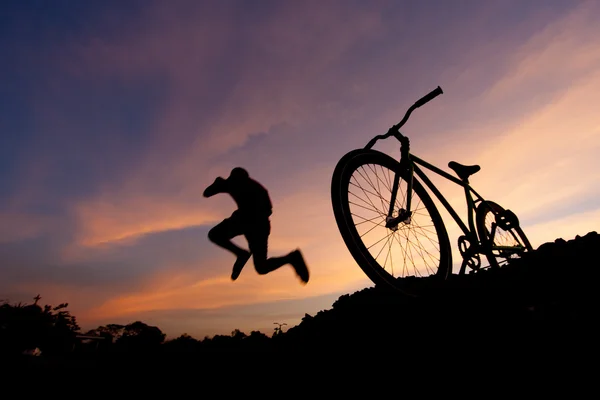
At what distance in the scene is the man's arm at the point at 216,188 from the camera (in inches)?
179

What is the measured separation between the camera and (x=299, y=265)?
486 centimetres

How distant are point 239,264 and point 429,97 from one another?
10.3ft

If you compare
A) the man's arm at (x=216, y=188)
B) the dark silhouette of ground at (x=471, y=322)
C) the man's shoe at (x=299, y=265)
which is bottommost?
the dark silhouette of ground at (x=471, y=322)

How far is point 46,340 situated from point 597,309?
10.1 meters

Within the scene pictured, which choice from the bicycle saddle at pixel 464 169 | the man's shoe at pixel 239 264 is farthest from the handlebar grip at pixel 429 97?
the man's shoe at pixel 239 264

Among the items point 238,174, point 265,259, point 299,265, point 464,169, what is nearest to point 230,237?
point 265,259

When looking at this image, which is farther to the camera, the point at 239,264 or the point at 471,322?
the point at 239,264

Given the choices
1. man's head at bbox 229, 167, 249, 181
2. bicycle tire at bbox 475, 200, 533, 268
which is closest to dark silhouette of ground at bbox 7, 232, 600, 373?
bicycle tire at bbox 475, 200, 533, 268

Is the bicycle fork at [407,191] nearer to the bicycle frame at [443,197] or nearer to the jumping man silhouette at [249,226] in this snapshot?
the bicycle frame at [443,197]

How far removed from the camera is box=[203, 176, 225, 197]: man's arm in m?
4.55

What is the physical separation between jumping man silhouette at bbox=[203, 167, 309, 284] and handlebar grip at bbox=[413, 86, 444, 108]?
2.34 meters

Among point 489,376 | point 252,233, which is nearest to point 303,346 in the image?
point 252,233

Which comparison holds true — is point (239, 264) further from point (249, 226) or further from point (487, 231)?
point (487, 231)

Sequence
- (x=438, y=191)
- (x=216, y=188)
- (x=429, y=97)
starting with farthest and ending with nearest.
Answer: (x=216, y=188) < (x=438, y=191) < (x=429, y=97)
